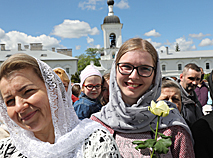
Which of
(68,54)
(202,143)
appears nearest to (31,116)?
(202,143)

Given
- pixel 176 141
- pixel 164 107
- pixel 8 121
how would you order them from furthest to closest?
1. pixel 176 141
2. pixel 8 121
3. pixel 164 107

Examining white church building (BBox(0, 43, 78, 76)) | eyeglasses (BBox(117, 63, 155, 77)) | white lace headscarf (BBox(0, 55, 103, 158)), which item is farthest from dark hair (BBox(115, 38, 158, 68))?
white church building (BBox(0, 43, 78, 76))

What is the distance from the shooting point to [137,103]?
6.96ft

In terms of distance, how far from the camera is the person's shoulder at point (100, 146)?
1.59 m

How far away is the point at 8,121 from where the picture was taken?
1.80 meters

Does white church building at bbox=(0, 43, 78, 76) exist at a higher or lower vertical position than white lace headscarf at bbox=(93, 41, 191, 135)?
higher

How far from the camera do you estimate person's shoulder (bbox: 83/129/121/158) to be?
159cm

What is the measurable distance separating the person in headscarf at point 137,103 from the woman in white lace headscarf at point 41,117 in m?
0.48

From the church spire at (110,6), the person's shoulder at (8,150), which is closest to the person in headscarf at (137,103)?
the person's shoulder at (8,150)

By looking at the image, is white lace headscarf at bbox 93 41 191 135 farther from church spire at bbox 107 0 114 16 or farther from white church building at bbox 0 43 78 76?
church spire at bbox 107 0 114 16

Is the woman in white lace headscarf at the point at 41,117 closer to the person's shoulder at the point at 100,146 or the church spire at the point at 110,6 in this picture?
the person's shoulder at the point at 100,146

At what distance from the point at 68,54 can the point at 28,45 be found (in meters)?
9.05

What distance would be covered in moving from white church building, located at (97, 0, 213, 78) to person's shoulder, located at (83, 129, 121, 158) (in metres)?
40.7

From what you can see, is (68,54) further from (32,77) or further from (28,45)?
(32,77)
